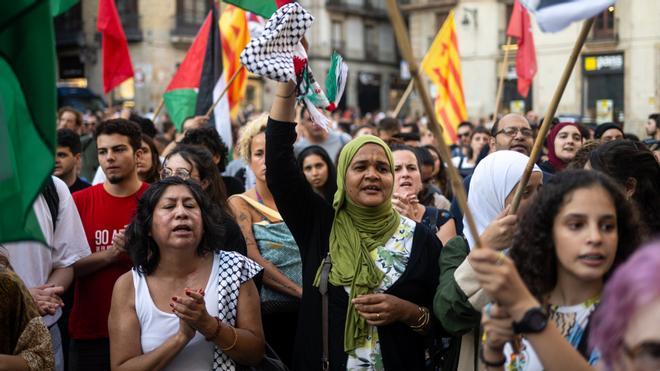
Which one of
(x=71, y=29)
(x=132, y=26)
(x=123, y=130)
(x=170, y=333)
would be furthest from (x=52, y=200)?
(x=71, y=29)

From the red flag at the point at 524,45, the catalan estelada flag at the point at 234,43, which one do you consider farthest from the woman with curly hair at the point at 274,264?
the red flag at the point at 524,45

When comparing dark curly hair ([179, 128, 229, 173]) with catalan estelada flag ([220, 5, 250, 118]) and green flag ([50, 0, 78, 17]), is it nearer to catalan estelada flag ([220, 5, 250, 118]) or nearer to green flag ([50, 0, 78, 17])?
green flag ([50, 0, 78, 17])

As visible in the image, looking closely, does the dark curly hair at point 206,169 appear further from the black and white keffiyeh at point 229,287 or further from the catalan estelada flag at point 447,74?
the catalan estelada flag at point 447,74

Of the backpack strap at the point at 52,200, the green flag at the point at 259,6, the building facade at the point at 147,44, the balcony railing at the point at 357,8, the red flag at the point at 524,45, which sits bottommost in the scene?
the backpack strap at the point at 52,200

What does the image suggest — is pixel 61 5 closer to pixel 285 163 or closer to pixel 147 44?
pixel 285 163

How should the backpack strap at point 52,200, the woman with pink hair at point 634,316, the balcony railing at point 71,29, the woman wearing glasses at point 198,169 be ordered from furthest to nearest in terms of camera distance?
the balcony railing at point 71,29, the woman wearing glasses at point 198,169, the backpack strap at point 52,200, the woman with pink hair at point 634,316

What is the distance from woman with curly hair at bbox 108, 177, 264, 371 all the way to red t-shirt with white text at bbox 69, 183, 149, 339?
0.80m

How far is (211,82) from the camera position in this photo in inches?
384

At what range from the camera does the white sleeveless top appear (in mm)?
3916

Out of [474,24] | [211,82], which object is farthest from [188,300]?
[474,24]

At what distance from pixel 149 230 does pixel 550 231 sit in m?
2.02

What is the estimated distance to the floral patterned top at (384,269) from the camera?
3.89m

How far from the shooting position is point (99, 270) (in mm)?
4906

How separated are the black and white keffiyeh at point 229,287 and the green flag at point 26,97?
136cm
